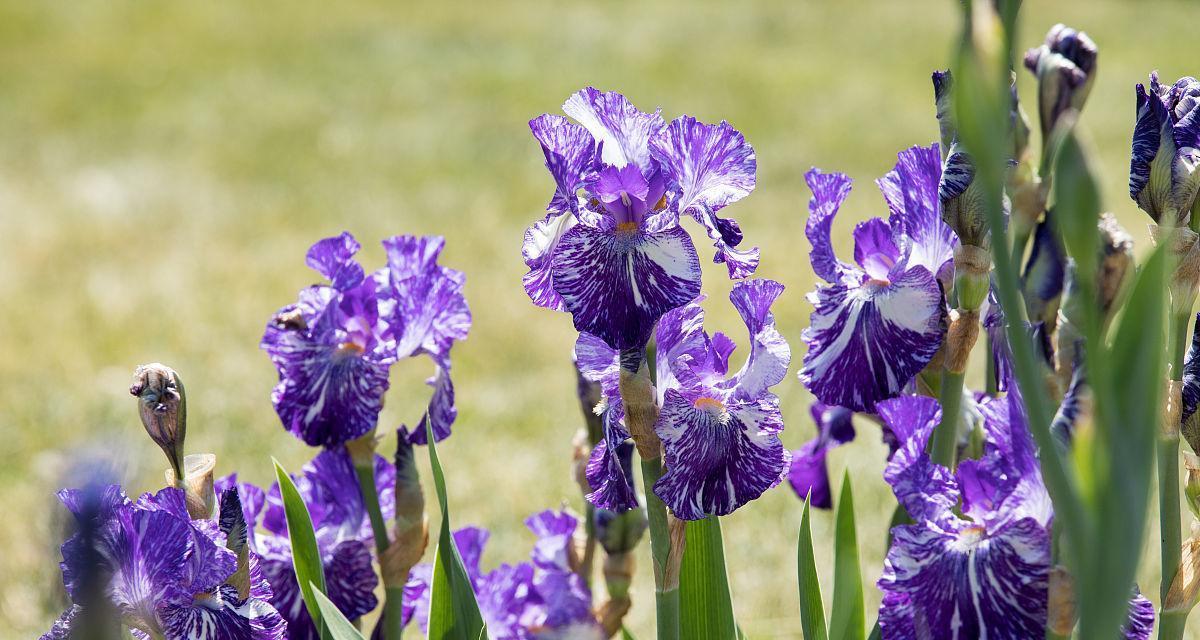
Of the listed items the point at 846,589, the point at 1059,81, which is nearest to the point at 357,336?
the point at 846,589

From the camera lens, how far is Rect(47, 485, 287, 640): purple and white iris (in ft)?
2.78

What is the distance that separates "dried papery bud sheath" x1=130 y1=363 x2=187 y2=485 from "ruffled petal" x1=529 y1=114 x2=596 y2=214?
1.04 feet

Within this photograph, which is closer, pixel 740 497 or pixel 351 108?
pixel 740 497

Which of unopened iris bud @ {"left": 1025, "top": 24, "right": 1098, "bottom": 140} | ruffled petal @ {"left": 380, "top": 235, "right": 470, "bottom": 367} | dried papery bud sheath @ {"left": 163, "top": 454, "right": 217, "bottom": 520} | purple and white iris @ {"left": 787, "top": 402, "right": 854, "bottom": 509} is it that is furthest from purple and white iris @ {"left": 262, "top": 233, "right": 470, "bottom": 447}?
unopened iris bud @ {"left": 1025, "top": 24, "right": 1098, "bottom": 140}

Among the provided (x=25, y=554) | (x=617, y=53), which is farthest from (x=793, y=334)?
(x=617, y=53)

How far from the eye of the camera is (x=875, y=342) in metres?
0.93

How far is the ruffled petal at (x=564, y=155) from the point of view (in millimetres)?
855

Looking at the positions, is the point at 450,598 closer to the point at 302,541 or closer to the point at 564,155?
the point at 302,541

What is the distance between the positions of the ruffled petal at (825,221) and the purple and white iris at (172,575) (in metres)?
0.51

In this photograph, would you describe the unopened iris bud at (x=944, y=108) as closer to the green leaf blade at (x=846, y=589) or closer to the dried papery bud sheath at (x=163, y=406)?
the green leaf blade at (x=846, y=589)

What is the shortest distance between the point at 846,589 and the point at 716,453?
0.23 meters

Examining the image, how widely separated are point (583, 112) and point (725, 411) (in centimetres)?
24

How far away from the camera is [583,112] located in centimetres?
88

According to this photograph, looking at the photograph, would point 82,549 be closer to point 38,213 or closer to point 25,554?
point 25,554
